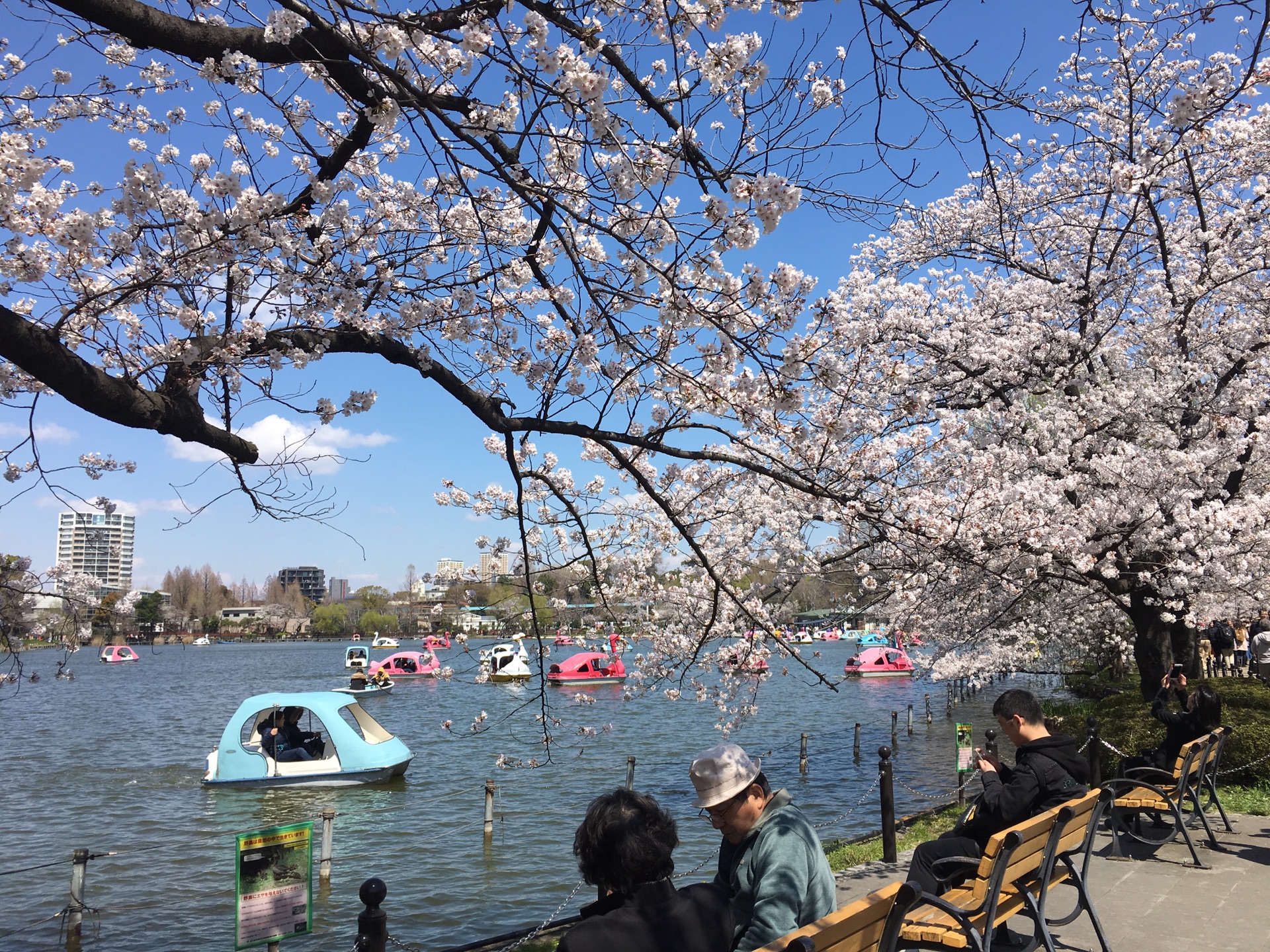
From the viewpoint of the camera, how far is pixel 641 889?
2637mm

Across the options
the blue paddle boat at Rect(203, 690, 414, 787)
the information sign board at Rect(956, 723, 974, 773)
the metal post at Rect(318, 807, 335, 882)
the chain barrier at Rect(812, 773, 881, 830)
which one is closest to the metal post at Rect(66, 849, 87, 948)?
the metal post at Rect(318, 807, 335, 882)

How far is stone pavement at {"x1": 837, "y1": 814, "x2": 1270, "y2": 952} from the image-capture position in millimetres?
5258

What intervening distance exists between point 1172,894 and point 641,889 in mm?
5362

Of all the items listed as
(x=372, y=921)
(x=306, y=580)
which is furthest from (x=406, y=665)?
(x=306, y=580)

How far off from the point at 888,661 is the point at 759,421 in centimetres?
4459

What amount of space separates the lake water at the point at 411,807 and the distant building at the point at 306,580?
15175 centimetres

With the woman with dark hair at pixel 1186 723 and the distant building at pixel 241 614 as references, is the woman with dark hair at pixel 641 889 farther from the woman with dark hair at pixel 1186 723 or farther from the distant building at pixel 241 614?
the distant building at pixel 241 614

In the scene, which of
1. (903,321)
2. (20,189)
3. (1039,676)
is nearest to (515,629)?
(20,189)

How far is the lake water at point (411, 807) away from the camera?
32.6ft

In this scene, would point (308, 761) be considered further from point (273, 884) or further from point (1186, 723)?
point (1186, 723)

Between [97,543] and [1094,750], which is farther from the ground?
[97,543]

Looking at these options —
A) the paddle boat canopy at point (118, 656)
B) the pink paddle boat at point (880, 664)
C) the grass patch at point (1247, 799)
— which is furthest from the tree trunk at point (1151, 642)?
the paddle boat canopy at point (118, 656)

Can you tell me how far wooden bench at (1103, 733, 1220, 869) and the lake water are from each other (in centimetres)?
368

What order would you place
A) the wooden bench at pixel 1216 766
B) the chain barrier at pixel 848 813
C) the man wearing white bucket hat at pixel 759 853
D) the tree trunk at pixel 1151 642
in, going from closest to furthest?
1. the man wearing white bucket hat at pixel 759 853
2. the wooden bench at pixel 1216 766
3. the chain barrier at pixel 848 813
4. the tree trunk at pixel 1151 642
